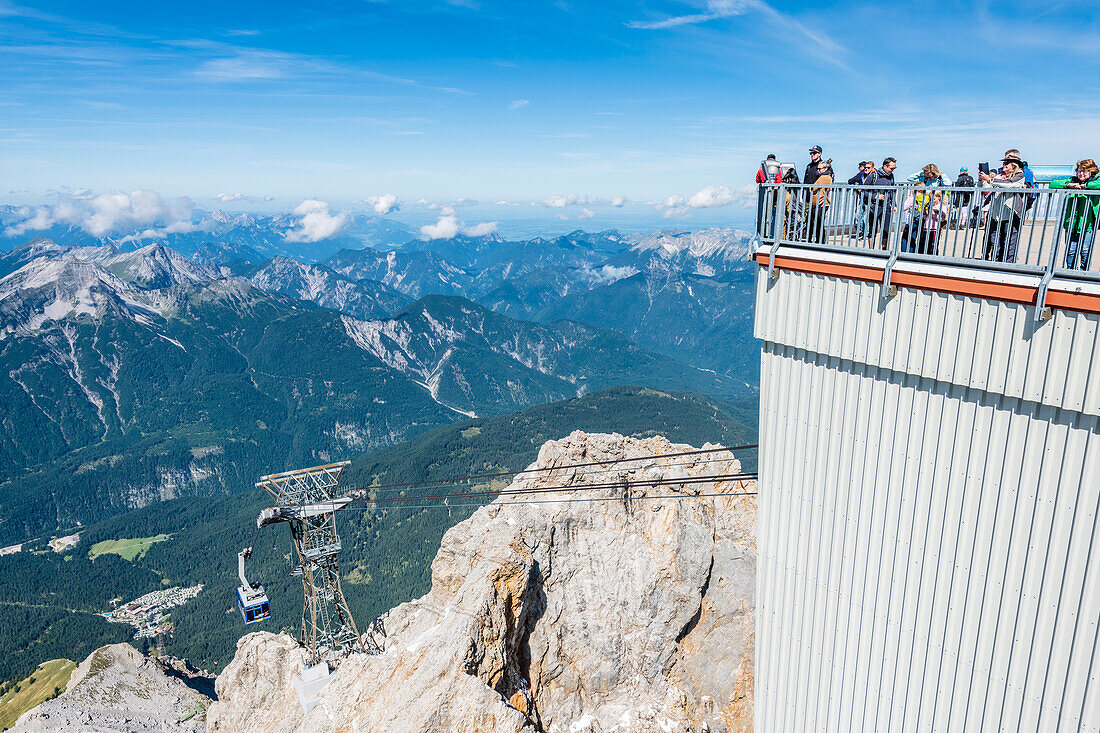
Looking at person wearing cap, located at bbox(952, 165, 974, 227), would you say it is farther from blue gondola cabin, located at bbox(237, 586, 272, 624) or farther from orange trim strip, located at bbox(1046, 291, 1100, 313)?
blue gondola cabin, located at bbox(237, 586, 272, 624)

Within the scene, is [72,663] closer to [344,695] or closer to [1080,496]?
[344,695]

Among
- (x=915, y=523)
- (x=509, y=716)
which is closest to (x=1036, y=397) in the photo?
(x=915, y=523)

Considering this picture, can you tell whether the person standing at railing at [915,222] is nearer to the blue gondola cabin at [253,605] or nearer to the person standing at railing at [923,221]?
the person standing at railing at [923,221]

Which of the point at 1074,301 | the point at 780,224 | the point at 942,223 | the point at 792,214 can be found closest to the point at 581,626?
the point at 780,224

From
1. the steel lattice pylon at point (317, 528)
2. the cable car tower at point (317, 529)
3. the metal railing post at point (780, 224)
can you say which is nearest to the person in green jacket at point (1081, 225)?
the metal railing post at point (780, 224)

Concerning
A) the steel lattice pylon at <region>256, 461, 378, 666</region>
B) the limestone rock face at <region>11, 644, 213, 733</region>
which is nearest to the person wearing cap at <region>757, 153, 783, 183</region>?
the steel lattice pylon at <region>256, 461, 378, 666</region>

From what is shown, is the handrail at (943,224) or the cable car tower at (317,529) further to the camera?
the cable car tower at (317,529)
